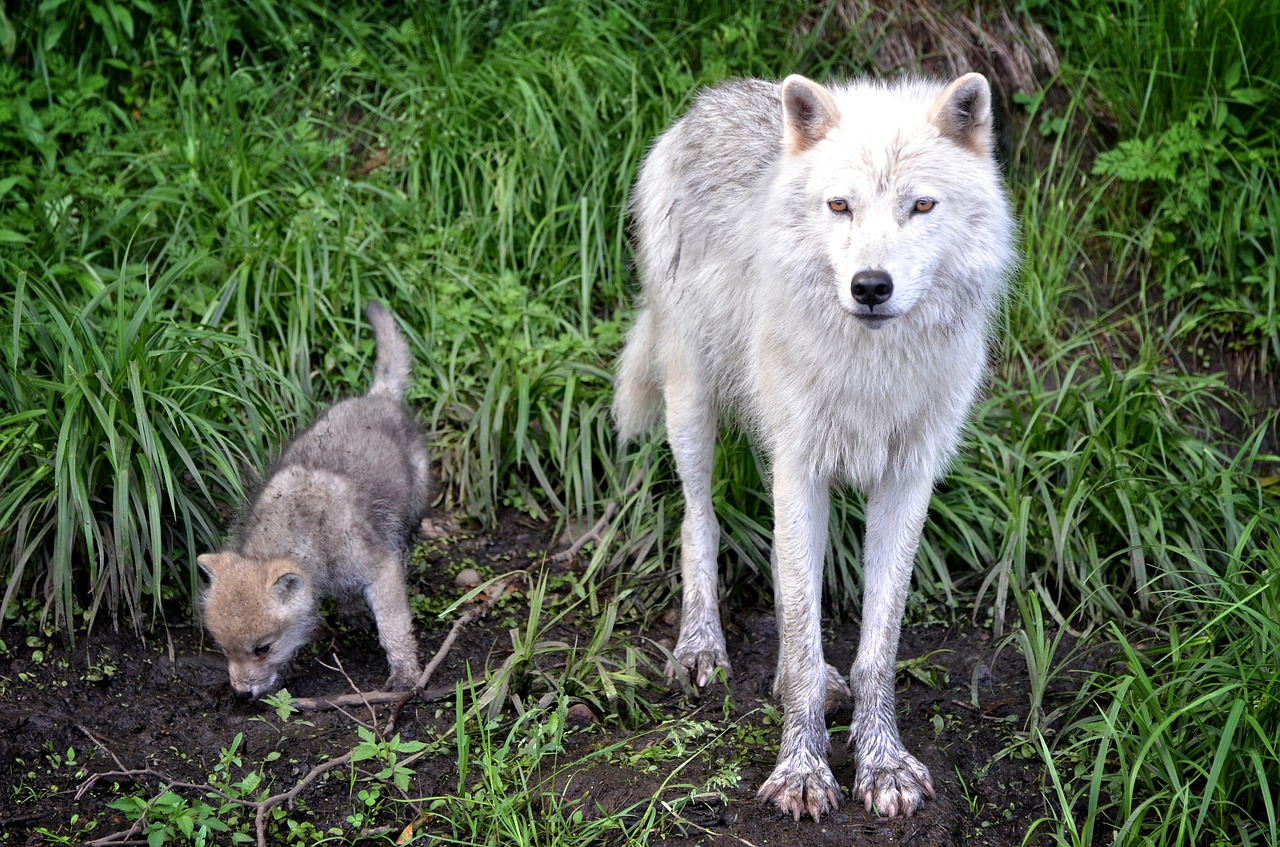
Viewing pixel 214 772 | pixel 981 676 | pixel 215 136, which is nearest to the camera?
pixel 214 772

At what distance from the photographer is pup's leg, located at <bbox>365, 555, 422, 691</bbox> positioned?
4.64 m

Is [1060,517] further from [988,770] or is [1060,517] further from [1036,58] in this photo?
[1036,58]

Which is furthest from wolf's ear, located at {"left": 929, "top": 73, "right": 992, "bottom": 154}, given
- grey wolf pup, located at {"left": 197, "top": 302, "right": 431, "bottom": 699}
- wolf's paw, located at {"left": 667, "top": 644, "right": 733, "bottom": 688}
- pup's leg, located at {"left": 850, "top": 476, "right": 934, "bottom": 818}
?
grey wolf pup, located at {"left": 197, "top": 302, "right": 431, "bottom": 699}

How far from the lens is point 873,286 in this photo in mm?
3479

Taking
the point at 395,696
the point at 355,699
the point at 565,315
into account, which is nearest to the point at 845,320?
the point at 395,696

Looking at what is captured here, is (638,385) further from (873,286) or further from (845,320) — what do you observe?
(873,286)

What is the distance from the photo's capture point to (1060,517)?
510 cm

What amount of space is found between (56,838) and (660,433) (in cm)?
289

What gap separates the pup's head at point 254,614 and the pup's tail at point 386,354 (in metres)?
1.18

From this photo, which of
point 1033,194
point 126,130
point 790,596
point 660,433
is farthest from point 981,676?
point 126,130

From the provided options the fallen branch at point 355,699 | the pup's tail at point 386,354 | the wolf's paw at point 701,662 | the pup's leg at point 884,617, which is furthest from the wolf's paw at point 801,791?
the pup's tail at point 386,354

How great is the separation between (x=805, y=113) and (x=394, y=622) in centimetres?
242

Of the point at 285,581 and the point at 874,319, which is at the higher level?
the point at 874,319

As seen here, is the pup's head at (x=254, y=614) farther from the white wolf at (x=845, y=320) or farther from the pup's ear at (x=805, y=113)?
the pup's ear at (x=805, y=113)
